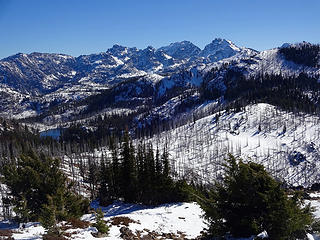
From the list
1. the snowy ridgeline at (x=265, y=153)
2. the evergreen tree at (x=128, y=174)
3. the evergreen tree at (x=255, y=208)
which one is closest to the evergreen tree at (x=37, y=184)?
the evergreen tree at (x=128, y=174)

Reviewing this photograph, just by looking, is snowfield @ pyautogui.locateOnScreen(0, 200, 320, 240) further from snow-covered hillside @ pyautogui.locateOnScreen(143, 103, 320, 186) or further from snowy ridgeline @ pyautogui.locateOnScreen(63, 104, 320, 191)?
snow-covered hillside @ pyautogui.locateOnScreen(143, 103, 320, 186)

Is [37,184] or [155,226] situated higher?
[37,184]

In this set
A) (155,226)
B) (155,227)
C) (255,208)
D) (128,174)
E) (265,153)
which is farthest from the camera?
(265,153)

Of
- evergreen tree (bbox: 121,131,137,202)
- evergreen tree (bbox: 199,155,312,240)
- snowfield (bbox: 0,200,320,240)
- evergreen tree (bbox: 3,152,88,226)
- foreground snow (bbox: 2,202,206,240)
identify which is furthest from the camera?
evergreen tree (bbox: 121,131,137,202)

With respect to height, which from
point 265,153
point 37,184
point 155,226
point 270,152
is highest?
point 37,184

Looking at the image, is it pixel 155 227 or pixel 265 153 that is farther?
pixel 265 153

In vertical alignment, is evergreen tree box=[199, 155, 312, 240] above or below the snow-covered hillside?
above

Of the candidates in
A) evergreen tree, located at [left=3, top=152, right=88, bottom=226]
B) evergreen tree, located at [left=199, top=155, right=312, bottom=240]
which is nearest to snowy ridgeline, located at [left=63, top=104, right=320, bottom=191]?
evergreen tree, located at [left=3, top=152, right=88, bottom=226]

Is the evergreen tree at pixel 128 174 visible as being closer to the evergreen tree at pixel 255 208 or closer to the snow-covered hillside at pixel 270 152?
the evergreen tree at pixel 255 208

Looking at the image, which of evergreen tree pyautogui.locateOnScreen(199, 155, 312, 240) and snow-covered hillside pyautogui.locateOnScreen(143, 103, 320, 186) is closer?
evergreen tree pyautogui.locateOnScreen(199, 155, 312, 240)

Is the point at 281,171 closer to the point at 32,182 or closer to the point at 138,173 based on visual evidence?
the point at 138,173

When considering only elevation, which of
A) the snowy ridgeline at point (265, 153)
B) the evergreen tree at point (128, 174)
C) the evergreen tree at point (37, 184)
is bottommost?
the snowy ridgeline at point (265, 153)

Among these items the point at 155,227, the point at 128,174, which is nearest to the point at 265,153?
the point at 128,174

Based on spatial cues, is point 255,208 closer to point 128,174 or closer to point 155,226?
point 155,226
